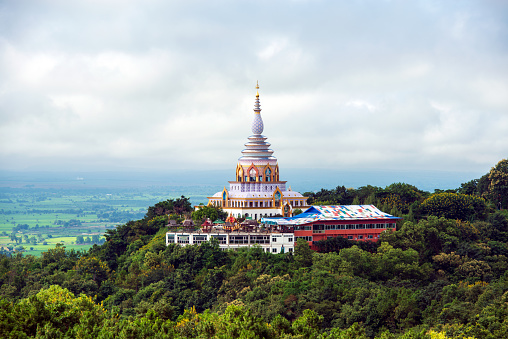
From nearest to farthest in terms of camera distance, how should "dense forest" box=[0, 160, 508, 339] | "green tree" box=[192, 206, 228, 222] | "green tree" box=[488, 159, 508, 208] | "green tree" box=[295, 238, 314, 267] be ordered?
"dense forest" box=[0, 160, 508, 339] < "green tree" box=[295, 238, 314, 267] < "green tree" box=[192, 206, 228, 222] < "green tree" box=[488, 159, 508, 208]

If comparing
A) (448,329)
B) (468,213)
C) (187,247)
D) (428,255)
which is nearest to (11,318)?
(187,247)

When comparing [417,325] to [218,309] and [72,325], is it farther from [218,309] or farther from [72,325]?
[72,325]

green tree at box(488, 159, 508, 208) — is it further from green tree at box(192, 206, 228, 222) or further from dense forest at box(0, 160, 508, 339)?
green tree at box(192, 206, 228, 222)

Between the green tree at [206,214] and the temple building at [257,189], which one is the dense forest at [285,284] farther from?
the temple building at [257,189]

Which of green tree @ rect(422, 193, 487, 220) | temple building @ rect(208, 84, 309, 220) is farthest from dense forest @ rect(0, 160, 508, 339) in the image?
temple building @ rect(208, 84, 309, 220)

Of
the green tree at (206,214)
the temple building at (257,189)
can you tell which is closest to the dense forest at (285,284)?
the green tree at (206,214)

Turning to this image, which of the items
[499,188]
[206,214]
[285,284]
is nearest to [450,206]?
[499,188]

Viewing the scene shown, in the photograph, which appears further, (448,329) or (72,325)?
(448,329)
